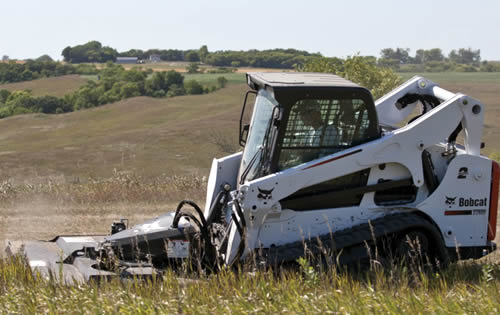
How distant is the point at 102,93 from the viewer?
99812mm

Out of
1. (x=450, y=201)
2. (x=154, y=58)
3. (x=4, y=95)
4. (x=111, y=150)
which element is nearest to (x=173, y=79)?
(x=4, y=95)

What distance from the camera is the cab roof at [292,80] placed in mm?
8797

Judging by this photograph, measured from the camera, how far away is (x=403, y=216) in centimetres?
886

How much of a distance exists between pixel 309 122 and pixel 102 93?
93400 mm

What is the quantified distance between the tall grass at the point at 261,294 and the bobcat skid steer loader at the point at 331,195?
40 centimetres

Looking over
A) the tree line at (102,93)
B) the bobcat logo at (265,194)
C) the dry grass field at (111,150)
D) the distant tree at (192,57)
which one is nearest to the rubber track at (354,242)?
the bobcat logo at (265,194)

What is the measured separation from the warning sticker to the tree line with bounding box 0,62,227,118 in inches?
3221

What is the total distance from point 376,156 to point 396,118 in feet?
7.12

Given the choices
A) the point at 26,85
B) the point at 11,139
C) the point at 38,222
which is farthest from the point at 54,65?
the point at 38,222

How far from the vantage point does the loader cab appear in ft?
28.5

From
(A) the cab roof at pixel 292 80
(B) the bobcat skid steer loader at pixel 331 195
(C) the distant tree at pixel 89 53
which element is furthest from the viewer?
(C) the distant tree at pixel 89 53

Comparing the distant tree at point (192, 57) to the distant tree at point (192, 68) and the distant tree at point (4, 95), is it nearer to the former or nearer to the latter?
the distant tree at point (192, 68)

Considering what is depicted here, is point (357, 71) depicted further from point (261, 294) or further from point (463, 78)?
point (463, 78)

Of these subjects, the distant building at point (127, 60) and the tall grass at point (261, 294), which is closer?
the tall grass at point (261, 294)
